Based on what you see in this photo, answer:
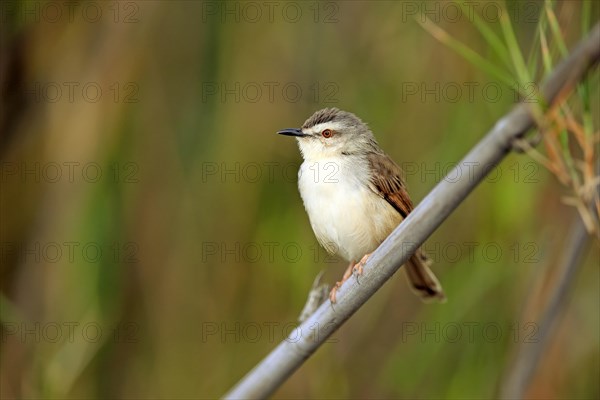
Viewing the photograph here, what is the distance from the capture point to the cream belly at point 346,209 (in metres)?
4.01

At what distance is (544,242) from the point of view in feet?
13.5

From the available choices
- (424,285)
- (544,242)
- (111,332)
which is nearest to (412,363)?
(424,285)

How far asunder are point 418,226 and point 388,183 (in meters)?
2.04

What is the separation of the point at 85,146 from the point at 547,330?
9.00 feet

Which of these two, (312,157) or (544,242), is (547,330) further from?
(312,157)

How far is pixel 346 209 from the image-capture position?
4008 mm

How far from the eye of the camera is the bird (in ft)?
13.2
